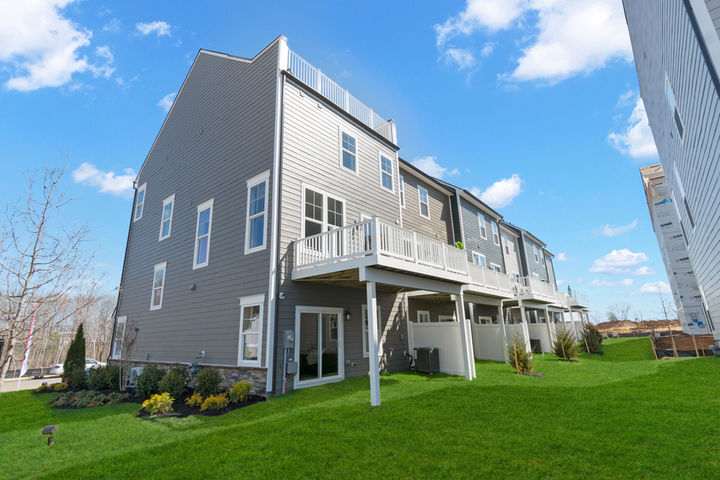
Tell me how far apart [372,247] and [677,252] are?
2521 cm

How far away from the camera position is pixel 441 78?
39.9 feet

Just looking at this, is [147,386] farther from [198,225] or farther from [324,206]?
[324,206]

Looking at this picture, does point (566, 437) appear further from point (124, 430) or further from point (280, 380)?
point (124, 430)

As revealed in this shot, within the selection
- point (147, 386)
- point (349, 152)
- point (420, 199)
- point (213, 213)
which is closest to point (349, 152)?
point (349, 152)

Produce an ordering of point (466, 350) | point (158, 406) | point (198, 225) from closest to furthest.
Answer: point (158, 406) → point (466, 350) → point (198, 225)

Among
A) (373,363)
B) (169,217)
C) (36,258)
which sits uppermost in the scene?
(169,217)

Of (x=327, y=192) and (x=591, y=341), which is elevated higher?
(x=327, y=192)

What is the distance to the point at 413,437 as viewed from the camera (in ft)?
16.0

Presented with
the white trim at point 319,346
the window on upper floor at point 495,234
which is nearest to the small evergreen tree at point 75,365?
the white trim at point 319,346

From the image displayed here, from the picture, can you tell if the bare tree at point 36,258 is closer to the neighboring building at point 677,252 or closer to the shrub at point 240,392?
the shrub at point 240,392

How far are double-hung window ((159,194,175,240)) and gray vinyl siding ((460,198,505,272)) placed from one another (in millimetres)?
14799

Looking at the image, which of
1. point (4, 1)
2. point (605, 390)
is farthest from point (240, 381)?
point (4, 1)

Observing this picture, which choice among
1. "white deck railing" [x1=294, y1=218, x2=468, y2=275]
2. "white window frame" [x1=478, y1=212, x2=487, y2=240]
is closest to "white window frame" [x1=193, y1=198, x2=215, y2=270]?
"white deck railing" [x1=294, y1=218, x2=468, y2=275]

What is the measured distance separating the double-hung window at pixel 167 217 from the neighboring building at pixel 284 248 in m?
0.09
